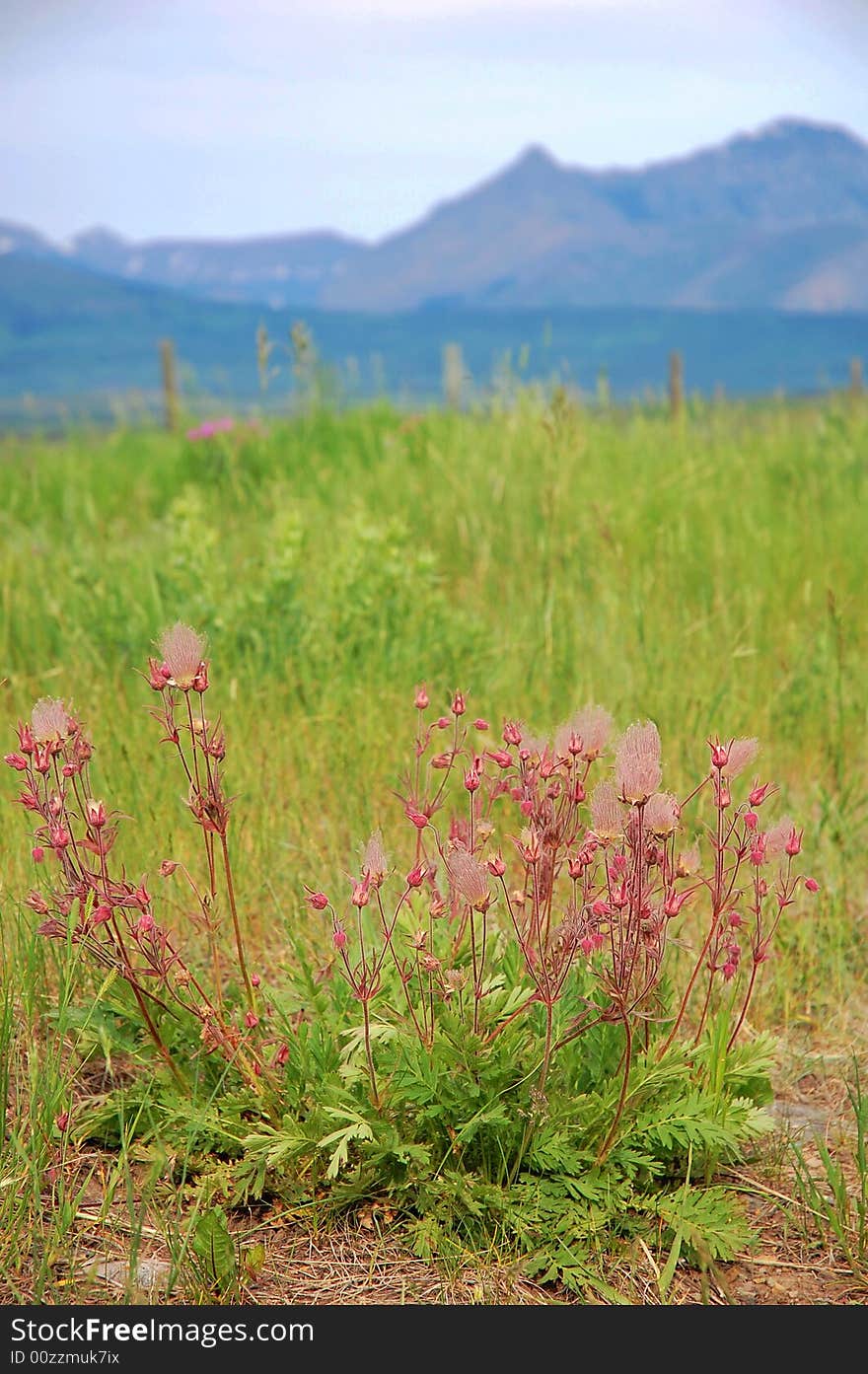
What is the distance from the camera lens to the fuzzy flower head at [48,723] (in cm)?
163

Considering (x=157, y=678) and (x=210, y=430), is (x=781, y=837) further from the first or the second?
(x=210, y=430)

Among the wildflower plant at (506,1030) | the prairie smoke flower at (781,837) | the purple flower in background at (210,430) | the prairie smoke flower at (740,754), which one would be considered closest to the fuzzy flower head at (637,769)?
the wildflower plant at (506,1030)

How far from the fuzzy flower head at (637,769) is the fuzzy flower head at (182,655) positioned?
1.91 feet

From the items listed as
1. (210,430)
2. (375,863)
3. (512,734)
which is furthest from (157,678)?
(210,430)

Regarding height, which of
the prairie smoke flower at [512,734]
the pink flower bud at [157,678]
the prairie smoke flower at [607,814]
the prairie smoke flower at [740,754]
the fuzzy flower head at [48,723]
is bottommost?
the prairie smoke flower at [607,814]

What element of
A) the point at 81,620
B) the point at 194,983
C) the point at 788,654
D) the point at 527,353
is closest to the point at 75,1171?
the point at 194,983

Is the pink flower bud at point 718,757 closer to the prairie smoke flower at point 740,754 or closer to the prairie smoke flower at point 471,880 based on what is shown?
the prairie smoke flower at point 740,754

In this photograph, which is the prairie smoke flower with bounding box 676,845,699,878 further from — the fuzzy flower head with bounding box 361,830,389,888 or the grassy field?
the grassy field

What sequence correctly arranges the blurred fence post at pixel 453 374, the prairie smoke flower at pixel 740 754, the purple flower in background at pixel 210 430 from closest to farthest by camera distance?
the prairie smoke flower at pixel 740 754
the purple flower in background at pixel 210 430
the blurred fence post at pixel 453 374

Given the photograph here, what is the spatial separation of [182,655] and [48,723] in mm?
237

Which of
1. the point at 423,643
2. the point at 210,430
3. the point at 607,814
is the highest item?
the point at 210,430

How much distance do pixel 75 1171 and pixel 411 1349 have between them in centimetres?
65

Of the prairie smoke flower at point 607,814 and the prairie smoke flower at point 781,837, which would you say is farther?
the prairie smoke flower at point 781,837

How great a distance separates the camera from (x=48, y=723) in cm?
164
